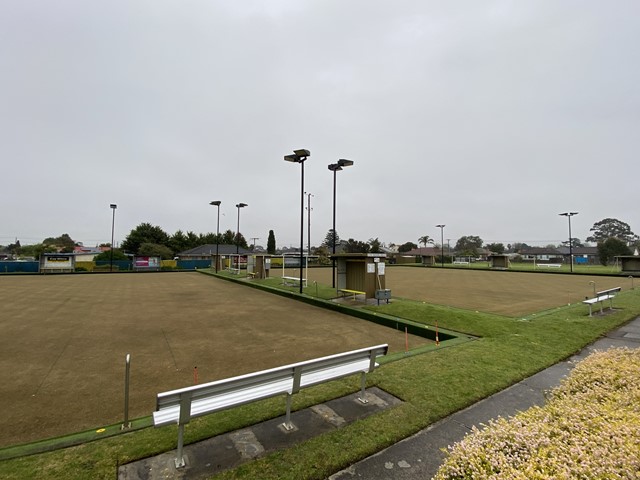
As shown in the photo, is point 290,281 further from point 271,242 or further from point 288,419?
point 271,242

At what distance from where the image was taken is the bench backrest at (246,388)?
2.92 meters

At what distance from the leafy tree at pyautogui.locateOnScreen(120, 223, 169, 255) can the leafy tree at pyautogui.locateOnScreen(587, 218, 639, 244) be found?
118m

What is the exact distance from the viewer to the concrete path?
9.30 feet

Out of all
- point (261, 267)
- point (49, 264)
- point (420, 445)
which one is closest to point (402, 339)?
point (420, 445)

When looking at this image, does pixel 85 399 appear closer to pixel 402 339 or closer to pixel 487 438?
pixel 487 438

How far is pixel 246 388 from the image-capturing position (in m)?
3.39

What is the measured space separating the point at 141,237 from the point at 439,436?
243 feet

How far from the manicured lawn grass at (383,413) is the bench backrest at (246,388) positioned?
0.45 m

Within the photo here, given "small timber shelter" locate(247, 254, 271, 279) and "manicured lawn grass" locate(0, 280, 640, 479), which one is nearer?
"manicured lawn grass" locate(0, 280, 640, 479)

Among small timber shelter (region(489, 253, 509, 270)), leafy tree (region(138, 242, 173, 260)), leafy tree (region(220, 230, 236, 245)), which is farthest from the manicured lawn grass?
leafy tree (region(220, 230, 236, 245))

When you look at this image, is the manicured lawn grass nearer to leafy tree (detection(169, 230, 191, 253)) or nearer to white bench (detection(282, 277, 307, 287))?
white bench (detection(282, 277, 307, 287))

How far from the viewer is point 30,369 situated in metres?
5.84

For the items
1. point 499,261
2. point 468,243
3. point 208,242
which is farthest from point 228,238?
point 468,243

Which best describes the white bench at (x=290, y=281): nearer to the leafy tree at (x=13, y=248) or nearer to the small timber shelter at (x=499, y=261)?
Answer: the small timber shelter at (x=499, y=261)
